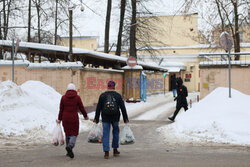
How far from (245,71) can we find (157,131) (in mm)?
5648

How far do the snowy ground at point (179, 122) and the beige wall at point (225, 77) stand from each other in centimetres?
219

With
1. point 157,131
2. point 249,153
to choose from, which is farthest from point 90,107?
point 249,153

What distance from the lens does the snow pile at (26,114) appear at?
33.8 ft

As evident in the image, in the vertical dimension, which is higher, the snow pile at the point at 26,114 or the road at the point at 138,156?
the snow pile at the point at 26,114

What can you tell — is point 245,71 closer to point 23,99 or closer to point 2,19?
point 23,99

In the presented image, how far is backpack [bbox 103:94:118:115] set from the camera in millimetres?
7145

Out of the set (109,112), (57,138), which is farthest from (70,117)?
(109,112)

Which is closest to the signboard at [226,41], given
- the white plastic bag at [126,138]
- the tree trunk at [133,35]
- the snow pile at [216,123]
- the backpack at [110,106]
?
the snow pile at [216,123]

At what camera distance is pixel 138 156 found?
7375 mm

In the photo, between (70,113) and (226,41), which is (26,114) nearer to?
(70,113)

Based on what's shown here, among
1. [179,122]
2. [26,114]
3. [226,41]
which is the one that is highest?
[226,41]

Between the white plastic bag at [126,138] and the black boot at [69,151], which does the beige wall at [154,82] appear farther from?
the black boot at [69,151]

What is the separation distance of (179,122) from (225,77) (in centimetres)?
441

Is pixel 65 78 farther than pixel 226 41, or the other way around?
pixel 65 78
